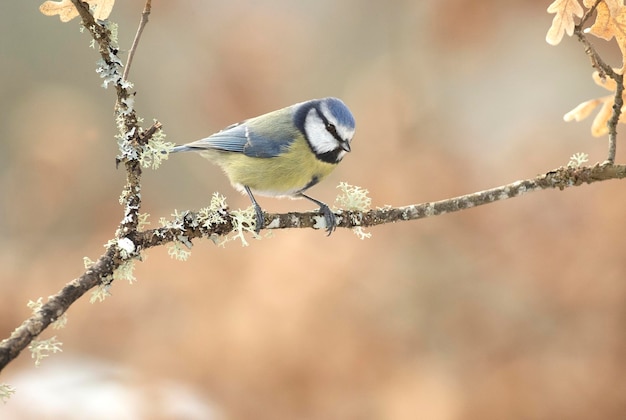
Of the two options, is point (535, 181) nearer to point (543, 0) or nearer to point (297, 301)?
point (297, 301)

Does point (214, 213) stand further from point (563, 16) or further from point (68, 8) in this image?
point (563, 16)

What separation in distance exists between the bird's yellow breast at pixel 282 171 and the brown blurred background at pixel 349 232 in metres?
0.40

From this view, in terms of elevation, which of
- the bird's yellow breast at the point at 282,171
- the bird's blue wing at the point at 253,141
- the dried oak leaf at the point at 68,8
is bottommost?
the dried oak leaf at the point at 68,8

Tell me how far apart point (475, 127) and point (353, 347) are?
0.60m

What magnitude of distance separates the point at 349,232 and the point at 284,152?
1.72 feet

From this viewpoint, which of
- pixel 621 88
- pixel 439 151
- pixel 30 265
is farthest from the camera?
pixel 30 265

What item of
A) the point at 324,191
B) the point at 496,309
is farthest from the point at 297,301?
the point at 496,309

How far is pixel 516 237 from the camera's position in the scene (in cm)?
129

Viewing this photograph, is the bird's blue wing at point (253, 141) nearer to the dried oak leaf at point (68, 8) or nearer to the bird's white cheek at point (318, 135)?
the bird's white cheek at point (318, 135)

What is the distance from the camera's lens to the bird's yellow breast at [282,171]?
0.85 m

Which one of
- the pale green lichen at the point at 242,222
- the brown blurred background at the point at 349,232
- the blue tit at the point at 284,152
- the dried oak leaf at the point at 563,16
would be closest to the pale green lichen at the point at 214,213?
the pale green lichen at the point at 242,222

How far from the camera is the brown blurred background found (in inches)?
48.4

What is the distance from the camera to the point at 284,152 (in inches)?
33.9

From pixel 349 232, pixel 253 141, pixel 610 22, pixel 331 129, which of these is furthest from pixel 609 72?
pixel 349 232
